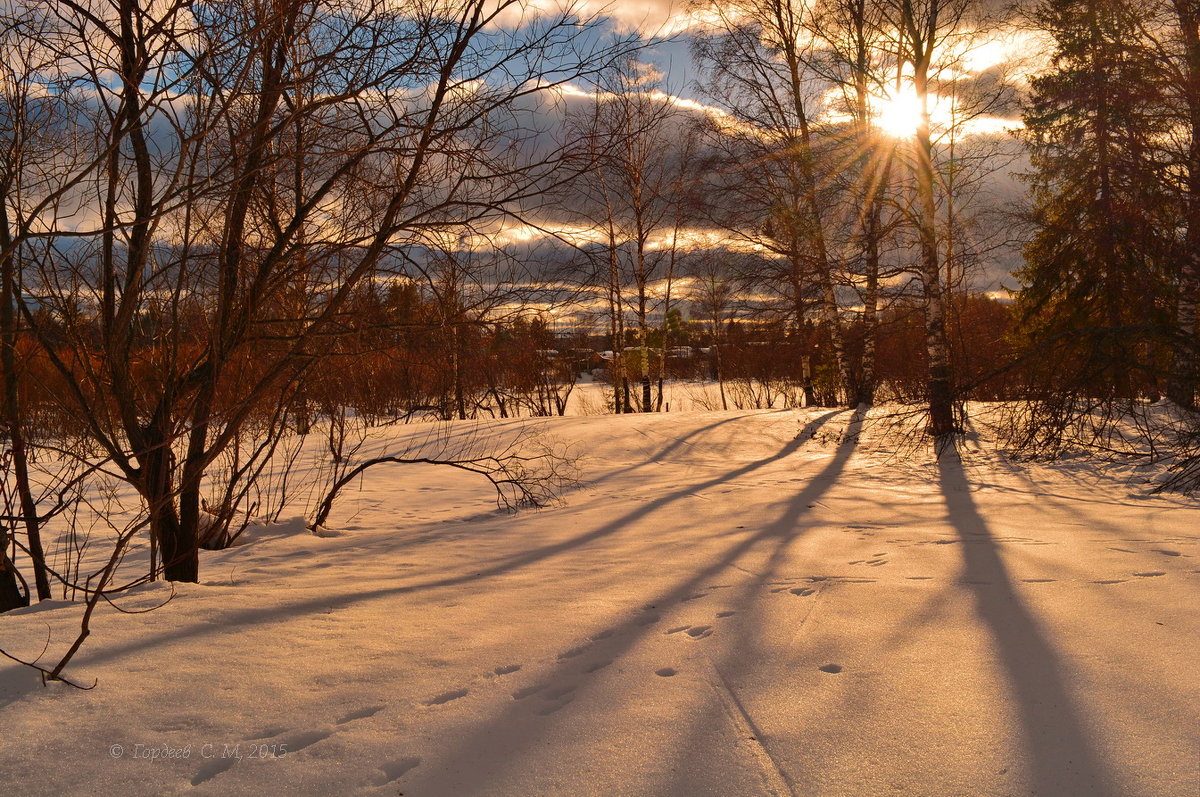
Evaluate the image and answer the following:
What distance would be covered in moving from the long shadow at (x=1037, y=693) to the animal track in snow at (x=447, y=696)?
1.49m

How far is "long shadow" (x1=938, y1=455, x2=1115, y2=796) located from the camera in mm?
1545

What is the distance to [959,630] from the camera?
237 centimetres

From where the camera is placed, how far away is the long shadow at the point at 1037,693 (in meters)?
1.54

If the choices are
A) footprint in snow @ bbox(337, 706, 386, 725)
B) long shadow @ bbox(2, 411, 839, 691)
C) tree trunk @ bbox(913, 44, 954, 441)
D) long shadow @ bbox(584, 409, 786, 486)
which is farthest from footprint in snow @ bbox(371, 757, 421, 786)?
tree trunk @ bbox(913, 44, 954, 441)

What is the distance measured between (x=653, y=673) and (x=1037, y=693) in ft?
3.59

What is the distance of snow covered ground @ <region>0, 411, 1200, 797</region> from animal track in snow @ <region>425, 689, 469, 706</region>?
0.04ft

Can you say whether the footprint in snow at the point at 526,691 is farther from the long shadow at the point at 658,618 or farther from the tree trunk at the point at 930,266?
the tree trunk at the point at 930,266

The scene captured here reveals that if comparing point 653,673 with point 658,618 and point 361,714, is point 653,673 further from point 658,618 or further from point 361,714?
point 361,714

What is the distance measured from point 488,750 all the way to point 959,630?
1668 millimetres

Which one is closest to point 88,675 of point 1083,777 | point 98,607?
point 98,607

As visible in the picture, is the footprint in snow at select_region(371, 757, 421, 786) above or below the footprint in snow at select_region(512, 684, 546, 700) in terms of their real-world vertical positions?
above

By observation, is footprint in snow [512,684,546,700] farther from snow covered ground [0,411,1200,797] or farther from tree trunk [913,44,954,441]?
tree trunk [913,44,954,441]

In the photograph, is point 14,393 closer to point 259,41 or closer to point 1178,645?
point 259,41

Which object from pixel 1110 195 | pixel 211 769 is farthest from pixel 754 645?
pixel 1110 195
